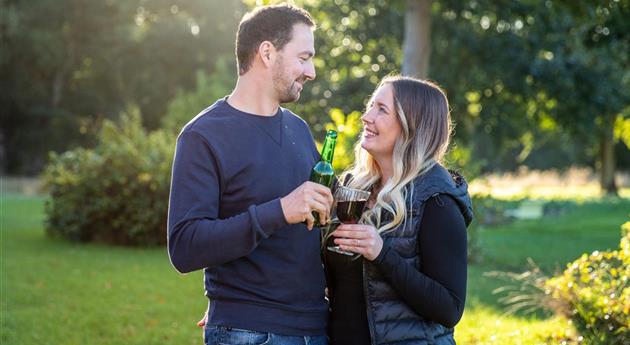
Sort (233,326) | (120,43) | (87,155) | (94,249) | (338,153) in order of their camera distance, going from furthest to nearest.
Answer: (120,43), (87,155), (94,249), (338,153), (233,326)

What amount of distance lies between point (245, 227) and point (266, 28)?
904mm

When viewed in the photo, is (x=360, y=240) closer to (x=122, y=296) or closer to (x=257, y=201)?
(x=257, y=201)

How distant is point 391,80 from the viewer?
3.96m

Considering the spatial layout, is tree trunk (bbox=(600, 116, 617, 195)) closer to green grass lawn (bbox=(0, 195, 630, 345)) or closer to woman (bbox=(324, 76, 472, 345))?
green grass lawn (bbox=(0, 195, 630, 345))

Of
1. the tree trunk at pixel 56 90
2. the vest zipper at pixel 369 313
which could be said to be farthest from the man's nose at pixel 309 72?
the tree trunk at pixel 56 90

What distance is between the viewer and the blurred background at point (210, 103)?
30.0 feet

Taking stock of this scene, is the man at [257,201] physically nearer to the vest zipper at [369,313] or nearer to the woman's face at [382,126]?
the vest zipper at [369,313]

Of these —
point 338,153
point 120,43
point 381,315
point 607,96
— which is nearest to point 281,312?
Result: point 381,315

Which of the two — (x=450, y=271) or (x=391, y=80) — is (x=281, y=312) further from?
(x=391, y=80)

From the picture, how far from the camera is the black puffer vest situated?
3631mm

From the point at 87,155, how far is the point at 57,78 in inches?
1253

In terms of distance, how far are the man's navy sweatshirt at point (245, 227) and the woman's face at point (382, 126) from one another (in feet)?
1.17

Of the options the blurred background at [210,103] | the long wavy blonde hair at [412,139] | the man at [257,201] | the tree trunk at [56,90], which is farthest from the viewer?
the tree trunk at [56,90]

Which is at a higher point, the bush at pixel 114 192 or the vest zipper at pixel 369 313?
the vest zipper at pixel 369 313
